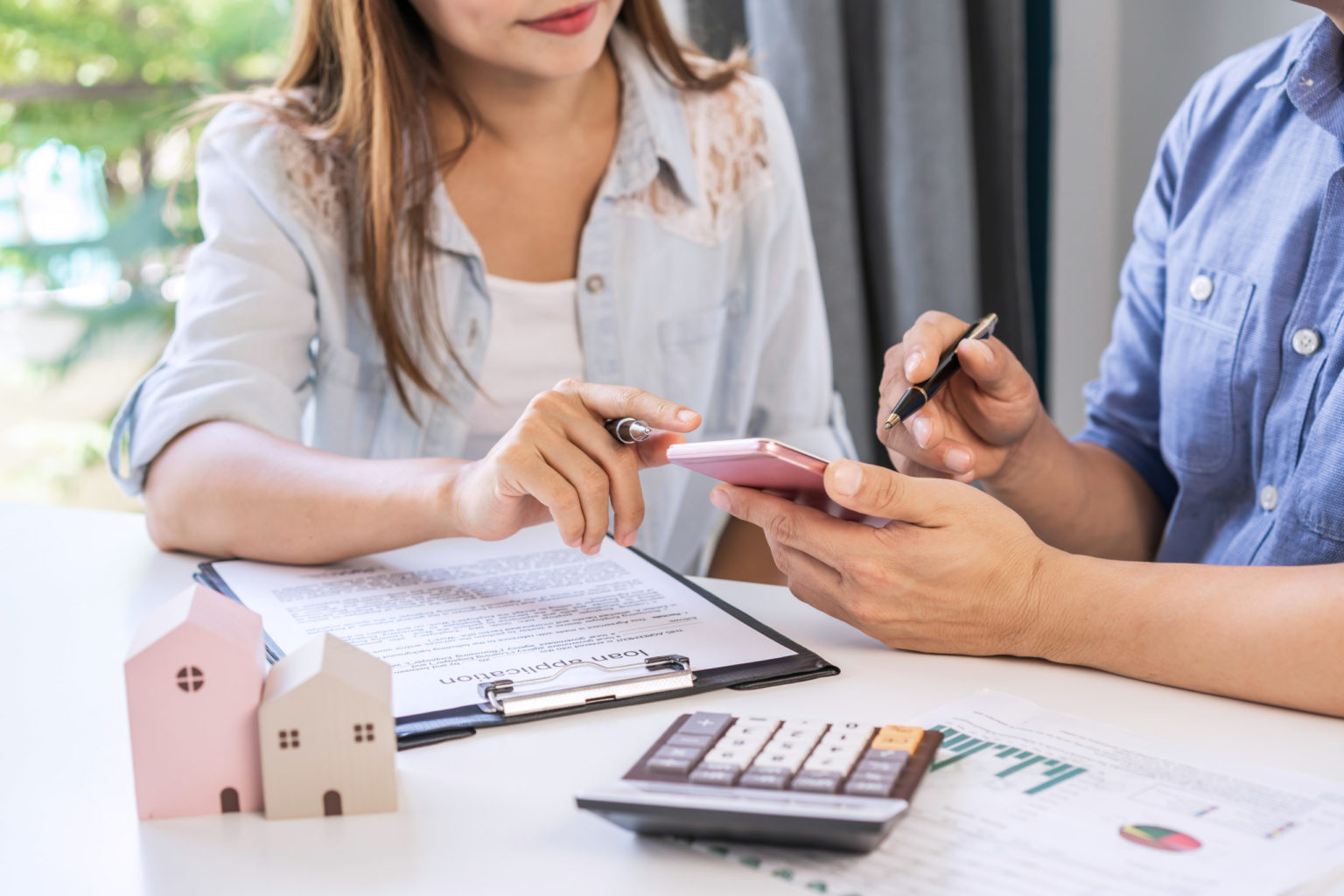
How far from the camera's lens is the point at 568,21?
49.2 inches

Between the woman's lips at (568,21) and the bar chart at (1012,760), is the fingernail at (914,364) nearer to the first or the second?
the bar chart at (1012,760)

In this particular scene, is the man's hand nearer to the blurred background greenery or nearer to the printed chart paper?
the printed chart paper

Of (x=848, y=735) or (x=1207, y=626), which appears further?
(x=1207, y=626)

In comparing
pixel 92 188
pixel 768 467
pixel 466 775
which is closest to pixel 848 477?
pixel 768 467

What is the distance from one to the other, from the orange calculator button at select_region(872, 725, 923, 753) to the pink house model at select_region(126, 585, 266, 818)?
1.03 feet

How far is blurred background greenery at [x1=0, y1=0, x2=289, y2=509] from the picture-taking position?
2.32m

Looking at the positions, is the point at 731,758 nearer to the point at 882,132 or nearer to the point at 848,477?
the point at 848,477

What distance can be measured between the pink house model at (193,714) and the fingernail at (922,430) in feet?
1.77

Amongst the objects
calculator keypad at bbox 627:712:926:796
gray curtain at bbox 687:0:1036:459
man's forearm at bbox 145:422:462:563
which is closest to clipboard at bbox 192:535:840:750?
calculator keypad at bbox 627:712:926:796

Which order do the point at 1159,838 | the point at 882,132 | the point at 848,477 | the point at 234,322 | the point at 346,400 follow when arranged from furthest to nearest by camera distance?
1. the point at 882,132
2. the point at 346,400
3. the point at 234,322
4. the point at 848,477
5. the point at 1159,838

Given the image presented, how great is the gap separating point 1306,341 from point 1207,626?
373mm

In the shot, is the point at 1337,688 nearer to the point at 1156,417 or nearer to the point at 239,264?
the point at 1156,417

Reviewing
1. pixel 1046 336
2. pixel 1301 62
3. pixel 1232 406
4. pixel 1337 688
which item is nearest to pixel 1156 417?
pixel 1232 406

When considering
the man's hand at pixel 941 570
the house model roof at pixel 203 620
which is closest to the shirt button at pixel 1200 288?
the man's hand at pixel 941 570
